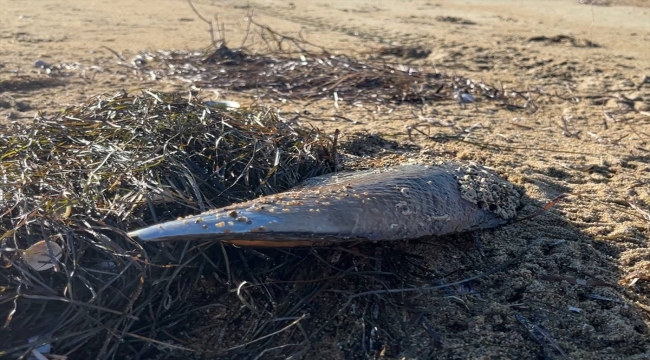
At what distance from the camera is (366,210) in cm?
226

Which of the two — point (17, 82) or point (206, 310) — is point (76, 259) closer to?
point (206, 310)

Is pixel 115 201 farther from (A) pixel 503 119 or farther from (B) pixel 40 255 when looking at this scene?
(A) pixel 503 119

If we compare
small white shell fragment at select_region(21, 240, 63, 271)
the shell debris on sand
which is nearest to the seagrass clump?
small white shell fragment at select_region(21, 240, 63, 271)

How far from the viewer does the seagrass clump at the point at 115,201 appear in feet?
6.82

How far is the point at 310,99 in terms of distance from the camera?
492 cm

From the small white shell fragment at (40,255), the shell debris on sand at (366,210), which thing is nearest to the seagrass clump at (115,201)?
the small white shell fragment at (40,255)

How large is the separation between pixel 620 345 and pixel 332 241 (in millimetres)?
999

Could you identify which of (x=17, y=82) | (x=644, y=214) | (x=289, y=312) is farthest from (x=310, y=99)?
(x=289, y=312)

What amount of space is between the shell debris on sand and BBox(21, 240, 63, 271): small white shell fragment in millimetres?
398

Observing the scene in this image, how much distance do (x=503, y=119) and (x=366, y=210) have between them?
2.58 meters

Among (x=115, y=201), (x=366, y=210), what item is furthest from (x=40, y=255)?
(x=366, y=210)

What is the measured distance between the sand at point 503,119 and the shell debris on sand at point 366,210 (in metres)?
0.16

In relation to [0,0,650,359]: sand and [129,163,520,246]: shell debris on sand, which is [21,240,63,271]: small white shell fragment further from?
[0,0,650,359]: sand

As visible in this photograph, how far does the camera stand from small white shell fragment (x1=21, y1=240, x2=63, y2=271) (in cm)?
212
